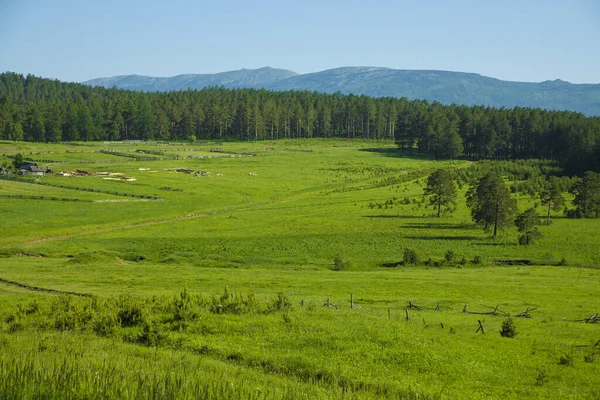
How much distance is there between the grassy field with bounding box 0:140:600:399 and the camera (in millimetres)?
19172

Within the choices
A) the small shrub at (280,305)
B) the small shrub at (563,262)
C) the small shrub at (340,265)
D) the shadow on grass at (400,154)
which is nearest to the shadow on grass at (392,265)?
the small shrub at (340,265)

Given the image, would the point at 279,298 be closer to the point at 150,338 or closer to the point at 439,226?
A: the point at 150,338

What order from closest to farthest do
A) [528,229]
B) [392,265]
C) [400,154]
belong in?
[392,265] < [528,229] < [400,154]

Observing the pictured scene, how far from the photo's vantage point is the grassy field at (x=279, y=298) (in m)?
19.2

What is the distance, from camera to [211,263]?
2178 inches

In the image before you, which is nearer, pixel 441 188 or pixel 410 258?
pixel 410 258

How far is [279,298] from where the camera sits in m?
30.0

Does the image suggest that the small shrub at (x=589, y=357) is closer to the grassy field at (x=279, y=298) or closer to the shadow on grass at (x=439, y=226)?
the grassy field at (x=279, y=298)

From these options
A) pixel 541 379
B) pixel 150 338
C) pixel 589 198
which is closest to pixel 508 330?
pixel 541 379

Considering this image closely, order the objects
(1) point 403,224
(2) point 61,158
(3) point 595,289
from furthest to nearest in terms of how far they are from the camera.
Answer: (2) point 61,158 → (1) point 403,224 → (3) point 595,289

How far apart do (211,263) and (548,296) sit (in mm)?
32123

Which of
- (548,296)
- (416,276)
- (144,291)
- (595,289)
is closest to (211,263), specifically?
(144,291)

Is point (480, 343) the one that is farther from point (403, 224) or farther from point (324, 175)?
point (324, 175)

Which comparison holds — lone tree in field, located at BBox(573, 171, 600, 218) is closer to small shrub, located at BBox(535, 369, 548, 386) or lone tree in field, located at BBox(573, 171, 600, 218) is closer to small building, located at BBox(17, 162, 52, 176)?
small shrub, located at BBox(535, 369, 548, 386)
